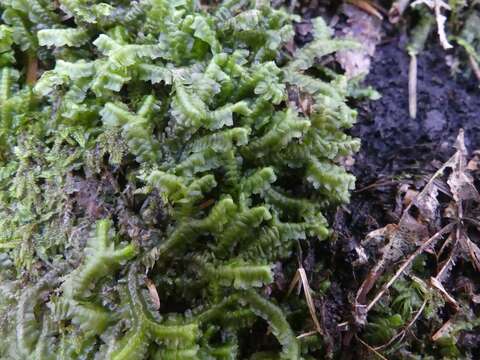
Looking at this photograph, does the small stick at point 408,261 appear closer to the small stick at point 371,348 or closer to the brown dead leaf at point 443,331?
the small stick at point 371,348

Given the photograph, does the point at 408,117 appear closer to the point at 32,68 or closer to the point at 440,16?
the point at 440,16

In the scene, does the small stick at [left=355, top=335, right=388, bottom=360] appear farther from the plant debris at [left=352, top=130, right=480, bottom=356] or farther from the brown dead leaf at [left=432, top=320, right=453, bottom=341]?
the brown dead leaf at [left=432, top=320, right=453, bottom=341]

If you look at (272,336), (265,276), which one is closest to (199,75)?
(265,276)

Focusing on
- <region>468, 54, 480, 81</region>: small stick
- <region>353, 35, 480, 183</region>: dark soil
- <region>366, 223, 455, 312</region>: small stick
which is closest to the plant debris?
<region>366, 223, 455, 312</region>: small stick

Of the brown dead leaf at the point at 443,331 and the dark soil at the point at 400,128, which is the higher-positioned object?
the dark soil at the point at 400,128

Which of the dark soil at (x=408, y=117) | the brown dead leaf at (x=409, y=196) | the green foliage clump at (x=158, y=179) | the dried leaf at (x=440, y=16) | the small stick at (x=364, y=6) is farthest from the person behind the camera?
the small stick at (x=364, y=6)

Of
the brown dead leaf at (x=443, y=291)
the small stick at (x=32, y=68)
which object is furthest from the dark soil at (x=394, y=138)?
the small stick at (x=32, y=68)

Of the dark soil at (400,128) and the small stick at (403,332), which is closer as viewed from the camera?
the small stick at (403,332)

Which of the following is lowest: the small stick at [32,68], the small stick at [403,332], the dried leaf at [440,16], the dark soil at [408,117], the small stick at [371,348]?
the small stick at [371,348]

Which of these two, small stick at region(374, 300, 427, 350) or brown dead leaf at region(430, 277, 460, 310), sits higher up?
brown dead leaf at region(430, 277, 460, 310)
